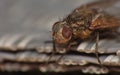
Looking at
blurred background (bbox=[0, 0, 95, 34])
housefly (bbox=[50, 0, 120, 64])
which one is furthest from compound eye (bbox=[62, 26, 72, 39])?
blurred background (bbox=[0, 0, 95, 34])

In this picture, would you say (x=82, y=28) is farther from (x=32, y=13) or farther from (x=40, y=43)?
(x=32, y=13)

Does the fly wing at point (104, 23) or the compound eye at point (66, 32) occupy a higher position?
the fly wing at point (104, 23)

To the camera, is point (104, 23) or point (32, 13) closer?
point (104, 23)

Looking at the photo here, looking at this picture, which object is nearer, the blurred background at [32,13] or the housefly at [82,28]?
A: the housefly at [82,28]

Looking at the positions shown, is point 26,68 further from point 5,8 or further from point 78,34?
point 5,8

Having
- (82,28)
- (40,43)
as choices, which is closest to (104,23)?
(82,28)

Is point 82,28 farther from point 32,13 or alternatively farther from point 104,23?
point 32,13

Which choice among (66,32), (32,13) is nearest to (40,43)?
(66,32)

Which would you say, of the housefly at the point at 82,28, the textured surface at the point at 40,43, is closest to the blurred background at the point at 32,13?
the textured surface at the point at 40,43

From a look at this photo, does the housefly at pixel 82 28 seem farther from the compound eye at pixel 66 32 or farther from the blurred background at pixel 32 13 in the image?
the blurred background at pixel 32 13

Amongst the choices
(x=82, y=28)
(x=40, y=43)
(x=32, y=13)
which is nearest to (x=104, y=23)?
(x=82, y=28)

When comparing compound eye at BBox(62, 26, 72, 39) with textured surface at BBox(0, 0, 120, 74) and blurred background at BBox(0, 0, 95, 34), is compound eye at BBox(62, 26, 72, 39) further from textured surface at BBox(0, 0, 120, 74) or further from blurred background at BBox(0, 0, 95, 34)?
blurred background at BBox(0, 0, 95, 34)

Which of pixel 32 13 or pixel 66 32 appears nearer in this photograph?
pixel 66 32

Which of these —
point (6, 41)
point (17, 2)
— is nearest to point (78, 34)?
point (6, 41)
